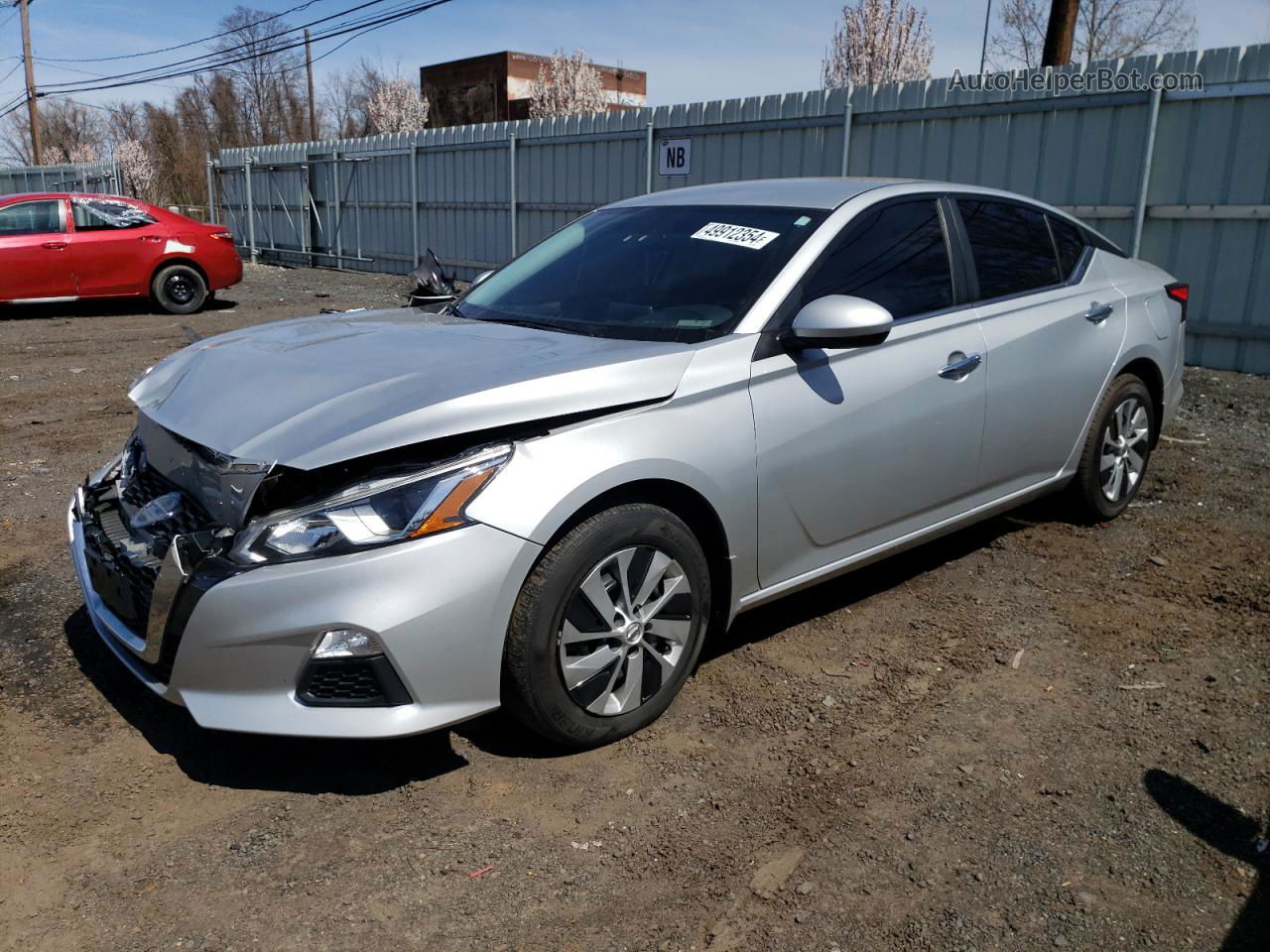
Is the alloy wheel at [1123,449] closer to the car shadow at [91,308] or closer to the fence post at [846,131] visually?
the fence post at [846,131]

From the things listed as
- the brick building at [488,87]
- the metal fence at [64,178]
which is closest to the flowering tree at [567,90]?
the brick building at [488,87]

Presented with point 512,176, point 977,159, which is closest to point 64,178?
point 512,176

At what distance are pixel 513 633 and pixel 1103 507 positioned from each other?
3.50 metres

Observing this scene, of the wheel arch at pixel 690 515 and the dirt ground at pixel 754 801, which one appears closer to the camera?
the dirt ground at pixel 754 801

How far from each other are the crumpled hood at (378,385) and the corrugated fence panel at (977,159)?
7.69 metres

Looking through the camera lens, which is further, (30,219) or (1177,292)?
(30,219)

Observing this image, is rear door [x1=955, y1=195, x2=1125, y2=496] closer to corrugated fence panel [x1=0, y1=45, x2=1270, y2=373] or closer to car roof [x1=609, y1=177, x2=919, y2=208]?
car roof [x1=609, y1=177, x2=919, y2=208]

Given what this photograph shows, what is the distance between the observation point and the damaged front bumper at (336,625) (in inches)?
103

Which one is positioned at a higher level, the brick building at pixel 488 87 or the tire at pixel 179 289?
the brick building at pixel 488 87

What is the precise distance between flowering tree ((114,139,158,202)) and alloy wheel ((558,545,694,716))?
51.9 meters

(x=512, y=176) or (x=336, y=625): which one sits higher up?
(x=512, y=176)

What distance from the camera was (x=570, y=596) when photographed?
2896mm

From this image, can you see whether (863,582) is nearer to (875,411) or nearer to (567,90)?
(875,411)

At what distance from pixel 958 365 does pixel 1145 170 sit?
6.59 meters
